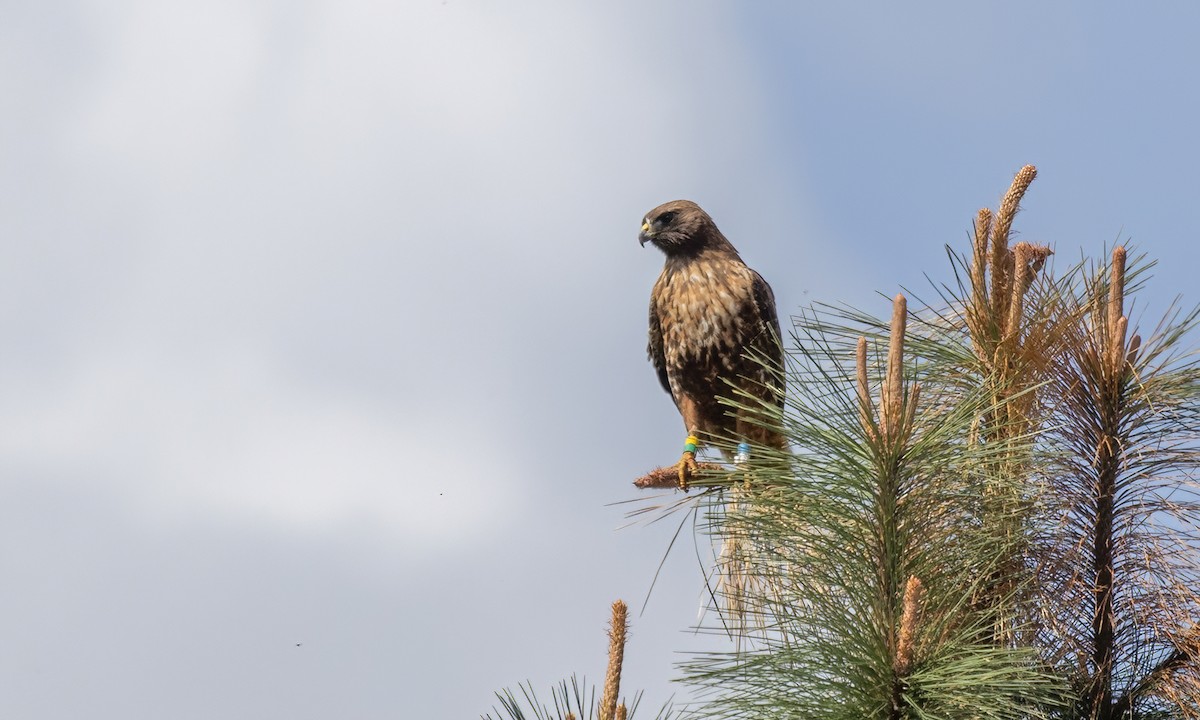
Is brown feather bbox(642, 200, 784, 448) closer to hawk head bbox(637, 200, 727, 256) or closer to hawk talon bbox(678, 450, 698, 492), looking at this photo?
hawk head bbox(637, 200, 727, 256)

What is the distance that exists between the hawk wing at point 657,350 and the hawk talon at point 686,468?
4.43ft

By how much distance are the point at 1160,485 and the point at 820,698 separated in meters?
1.28

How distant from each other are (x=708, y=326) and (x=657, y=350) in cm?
58

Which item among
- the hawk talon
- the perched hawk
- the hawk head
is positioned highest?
the hawk head

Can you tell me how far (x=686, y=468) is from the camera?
570 centimetres

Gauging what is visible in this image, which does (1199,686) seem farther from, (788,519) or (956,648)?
(788,519)

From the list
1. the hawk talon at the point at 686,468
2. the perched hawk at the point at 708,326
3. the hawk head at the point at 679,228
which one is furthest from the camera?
the hawk head at the point at 679,228

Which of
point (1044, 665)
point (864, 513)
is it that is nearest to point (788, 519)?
point (864, 513)

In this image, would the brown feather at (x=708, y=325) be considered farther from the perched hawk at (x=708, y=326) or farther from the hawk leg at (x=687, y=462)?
the hawk leg at (x=687, y=462)

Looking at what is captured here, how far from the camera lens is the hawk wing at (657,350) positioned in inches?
290

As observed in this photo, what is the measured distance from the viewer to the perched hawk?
22.5ft

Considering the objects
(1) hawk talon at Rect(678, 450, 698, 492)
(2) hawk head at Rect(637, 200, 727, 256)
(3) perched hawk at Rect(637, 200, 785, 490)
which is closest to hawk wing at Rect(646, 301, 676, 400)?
(3) perched hawk at Rect(637, 200, 785, 490)

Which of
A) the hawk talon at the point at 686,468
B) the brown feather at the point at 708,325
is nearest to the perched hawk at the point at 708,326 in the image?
the brown feather at the point at 708,325

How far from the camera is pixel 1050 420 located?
364 centimetres
